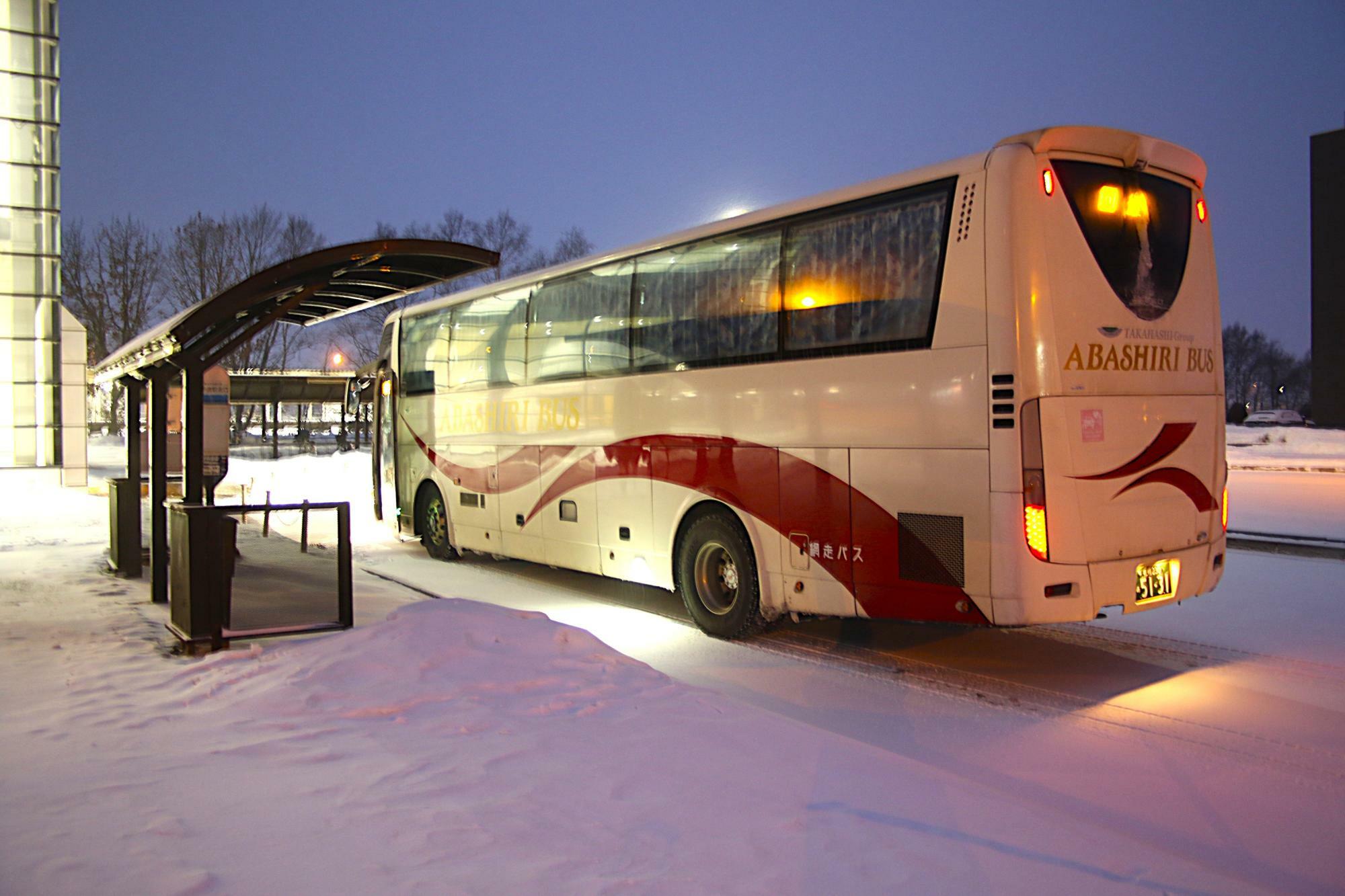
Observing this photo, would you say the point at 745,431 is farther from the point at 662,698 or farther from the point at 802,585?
the point at 662,698

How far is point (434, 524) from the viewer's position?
550 inches

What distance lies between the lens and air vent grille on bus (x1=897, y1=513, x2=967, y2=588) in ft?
22.1

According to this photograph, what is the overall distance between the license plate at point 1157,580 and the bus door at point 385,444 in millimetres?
10888

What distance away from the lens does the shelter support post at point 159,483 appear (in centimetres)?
903

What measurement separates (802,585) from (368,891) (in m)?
4.97

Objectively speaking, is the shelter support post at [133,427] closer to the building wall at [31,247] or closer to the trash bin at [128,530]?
the trash bin at [128,530]

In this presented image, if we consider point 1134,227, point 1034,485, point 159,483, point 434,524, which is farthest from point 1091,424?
point 434,524

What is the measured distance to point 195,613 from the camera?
23.0 feet

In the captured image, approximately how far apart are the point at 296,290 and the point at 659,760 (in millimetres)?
6007

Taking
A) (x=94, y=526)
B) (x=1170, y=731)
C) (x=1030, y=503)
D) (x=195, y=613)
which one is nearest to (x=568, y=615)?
(x=195, y=613)

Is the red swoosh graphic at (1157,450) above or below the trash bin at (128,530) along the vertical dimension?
above

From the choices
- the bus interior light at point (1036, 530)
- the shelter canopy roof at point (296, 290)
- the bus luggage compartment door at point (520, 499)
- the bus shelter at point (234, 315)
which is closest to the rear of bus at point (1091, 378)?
the bus interior light at point (1036, 530)

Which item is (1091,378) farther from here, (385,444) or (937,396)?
(385,444)

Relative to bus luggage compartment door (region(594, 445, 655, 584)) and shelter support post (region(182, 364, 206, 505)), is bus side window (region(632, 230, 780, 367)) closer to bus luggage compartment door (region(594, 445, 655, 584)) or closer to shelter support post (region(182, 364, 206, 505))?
bus luggage compartment door (region(594, 445, 655, 584))
